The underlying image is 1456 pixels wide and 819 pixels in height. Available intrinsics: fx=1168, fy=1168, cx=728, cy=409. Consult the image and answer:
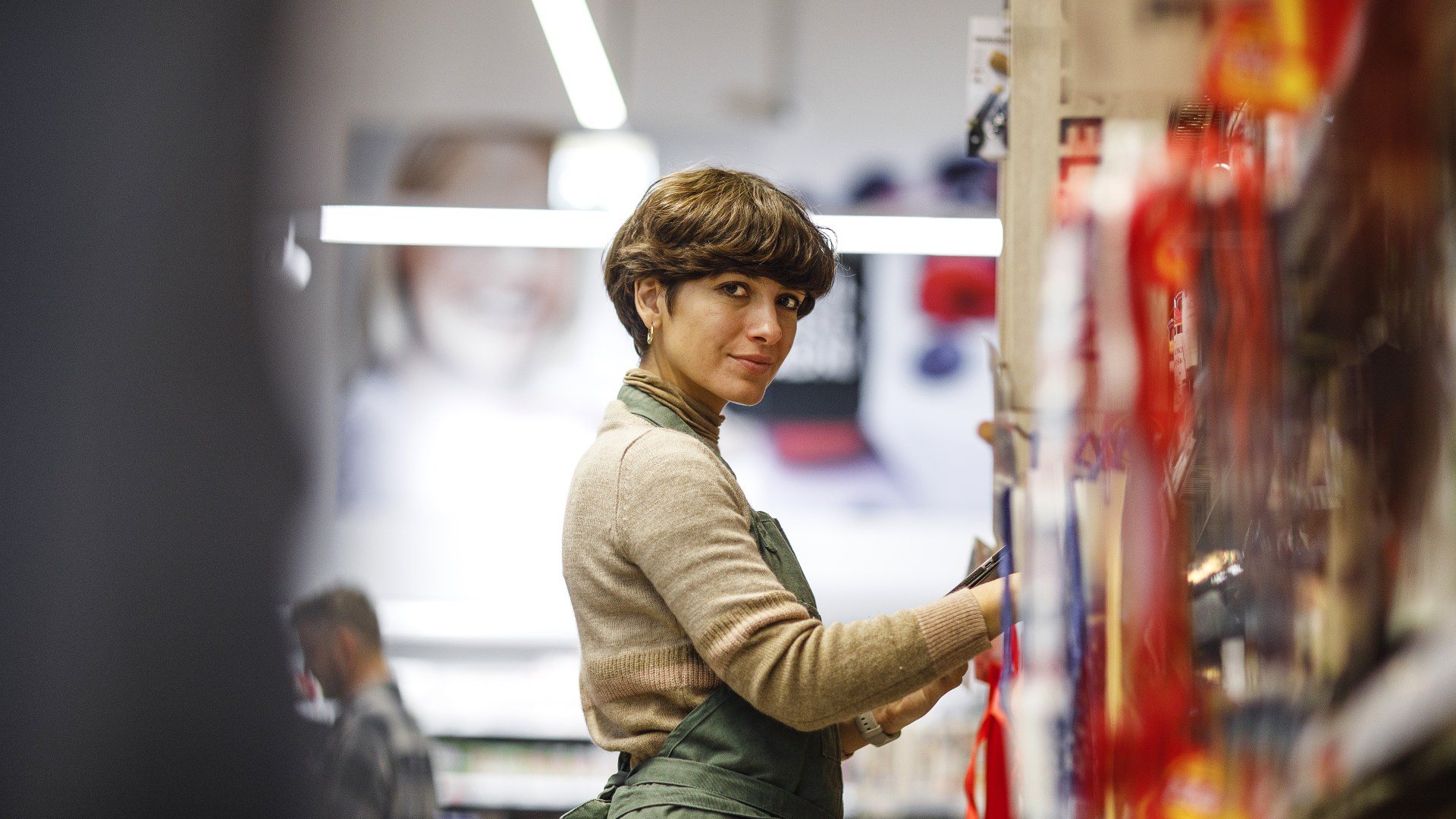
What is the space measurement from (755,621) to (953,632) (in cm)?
16

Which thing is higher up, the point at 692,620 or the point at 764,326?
the point at 764,326

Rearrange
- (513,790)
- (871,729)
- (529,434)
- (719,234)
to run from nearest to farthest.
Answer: (719,234) → (871,729) → (513,790) → (529,434)

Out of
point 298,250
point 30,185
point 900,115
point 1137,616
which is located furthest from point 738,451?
point 1137,616

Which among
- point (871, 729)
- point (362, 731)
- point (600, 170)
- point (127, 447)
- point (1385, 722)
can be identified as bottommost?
point (362, 731)

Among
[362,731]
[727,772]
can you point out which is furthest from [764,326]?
[362,731]

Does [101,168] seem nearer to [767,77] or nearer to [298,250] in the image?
[298,250]

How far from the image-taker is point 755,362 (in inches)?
47.2

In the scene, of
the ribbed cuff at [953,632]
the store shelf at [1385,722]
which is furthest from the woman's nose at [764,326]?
the store shelf at [1385,722]

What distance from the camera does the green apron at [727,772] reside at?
1045 mm

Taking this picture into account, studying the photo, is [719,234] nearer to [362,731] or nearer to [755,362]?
[755,362]

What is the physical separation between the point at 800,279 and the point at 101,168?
2720mm

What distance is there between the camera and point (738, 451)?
3318 millimetres

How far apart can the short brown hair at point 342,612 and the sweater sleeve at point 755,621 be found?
7.48ft

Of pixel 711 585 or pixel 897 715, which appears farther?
pixel 897 715
